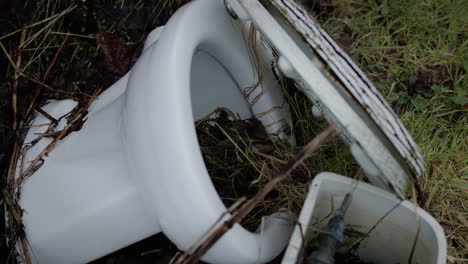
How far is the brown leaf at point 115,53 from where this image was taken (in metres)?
1.38

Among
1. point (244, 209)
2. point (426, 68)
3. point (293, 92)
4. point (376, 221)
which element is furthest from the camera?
point (426, 68)

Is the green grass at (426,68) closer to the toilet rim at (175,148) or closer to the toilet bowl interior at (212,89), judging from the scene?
the toilet bowl interior at (212,89)

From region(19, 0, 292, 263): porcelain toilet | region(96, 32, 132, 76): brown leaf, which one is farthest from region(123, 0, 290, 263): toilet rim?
region(96, 32, 132, 76): brown leaf

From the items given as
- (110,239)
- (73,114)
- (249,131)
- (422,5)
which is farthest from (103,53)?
(422,5)

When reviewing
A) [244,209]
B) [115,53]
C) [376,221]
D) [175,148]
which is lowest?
[376,221]

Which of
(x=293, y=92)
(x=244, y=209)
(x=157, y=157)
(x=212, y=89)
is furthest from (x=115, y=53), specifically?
(x=244, y=209)

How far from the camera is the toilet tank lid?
0.69 metres

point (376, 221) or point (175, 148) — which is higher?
point (175, 148)

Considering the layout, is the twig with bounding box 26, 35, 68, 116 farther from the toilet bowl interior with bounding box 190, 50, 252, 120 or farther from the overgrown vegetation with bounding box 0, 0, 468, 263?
the toilet bowl interior with bounding box 190, 50, 252, 120

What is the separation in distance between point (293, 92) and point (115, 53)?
55cm

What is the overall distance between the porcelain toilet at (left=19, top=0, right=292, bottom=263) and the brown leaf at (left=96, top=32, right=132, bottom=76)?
23 centimetres

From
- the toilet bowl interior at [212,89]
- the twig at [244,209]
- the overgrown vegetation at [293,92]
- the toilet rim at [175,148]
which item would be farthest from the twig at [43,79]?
the twig at [244,209]

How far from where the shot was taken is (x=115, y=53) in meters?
Answer: 1.39

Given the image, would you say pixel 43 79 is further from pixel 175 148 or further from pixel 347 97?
pixel 347 97
